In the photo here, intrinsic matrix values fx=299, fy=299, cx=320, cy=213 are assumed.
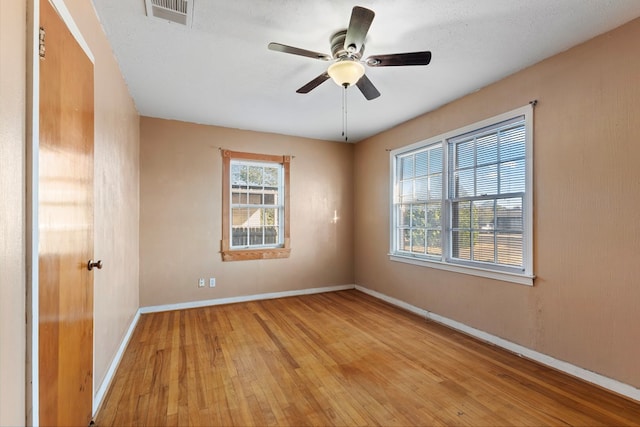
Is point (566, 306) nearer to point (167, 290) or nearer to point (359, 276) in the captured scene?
point (359, 276)

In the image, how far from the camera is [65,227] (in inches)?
56.7

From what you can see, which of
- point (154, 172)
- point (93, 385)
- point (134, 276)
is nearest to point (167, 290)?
point (134, 276)

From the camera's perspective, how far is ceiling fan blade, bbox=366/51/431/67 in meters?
2.03

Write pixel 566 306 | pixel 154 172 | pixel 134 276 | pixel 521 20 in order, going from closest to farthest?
pixel 521 20 < pixel 566 306 < pixel 134 276 < pixel 154 172

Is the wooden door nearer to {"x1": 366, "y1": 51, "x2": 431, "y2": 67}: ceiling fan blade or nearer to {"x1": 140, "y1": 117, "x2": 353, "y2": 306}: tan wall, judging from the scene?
{"x1": 366, "y1": 51, "x2": 431, "y2": 67}: ceiling fan blade

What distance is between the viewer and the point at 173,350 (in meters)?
2.87

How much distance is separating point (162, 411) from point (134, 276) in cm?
210

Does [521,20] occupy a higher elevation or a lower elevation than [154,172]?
higher

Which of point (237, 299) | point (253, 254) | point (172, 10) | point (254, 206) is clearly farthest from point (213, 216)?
point (172, 10)

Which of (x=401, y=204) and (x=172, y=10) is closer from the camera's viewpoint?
(x=172, y=10)

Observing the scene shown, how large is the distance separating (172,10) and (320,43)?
3.48 ft

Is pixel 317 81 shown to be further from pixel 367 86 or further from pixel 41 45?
pixel 41 45

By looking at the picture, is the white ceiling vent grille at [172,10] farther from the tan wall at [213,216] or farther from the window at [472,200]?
the window at [472,200]

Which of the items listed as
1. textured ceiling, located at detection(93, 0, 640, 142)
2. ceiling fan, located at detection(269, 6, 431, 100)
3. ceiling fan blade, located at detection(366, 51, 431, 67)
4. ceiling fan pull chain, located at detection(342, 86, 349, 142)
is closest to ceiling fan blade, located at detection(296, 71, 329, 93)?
ceiling fan, located at detection(269, 6, 431, 100)
